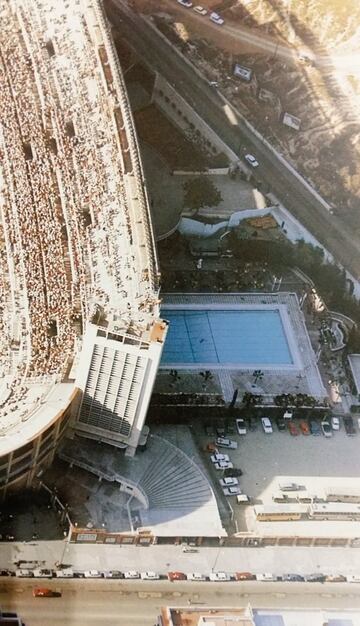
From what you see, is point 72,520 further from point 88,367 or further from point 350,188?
point 350,188

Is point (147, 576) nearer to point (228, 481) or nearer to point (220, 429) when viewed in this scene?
point (228, 481)

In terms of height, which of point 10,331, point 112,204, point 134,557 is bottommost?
point 134,557

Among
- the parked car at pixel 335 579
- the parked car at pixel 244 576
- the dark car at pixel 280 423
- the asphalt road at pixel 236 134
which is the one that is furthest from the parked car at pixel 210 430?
the asphalt road at pixel 236 134

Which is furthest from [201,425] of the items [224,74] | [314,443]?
[224,74]

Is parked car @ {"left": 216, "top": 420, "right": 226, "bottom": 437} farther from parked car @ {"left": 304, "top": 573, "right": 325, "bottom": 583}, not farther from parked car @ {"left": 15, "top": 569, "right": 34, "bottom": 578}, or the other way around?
parked car @ {"left": 15, "top": 569, "right": 34, "bottom": 578}

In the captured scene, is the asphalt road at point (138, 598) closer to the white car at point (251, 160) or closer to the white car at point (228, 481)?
the white car at point (228, 481)
